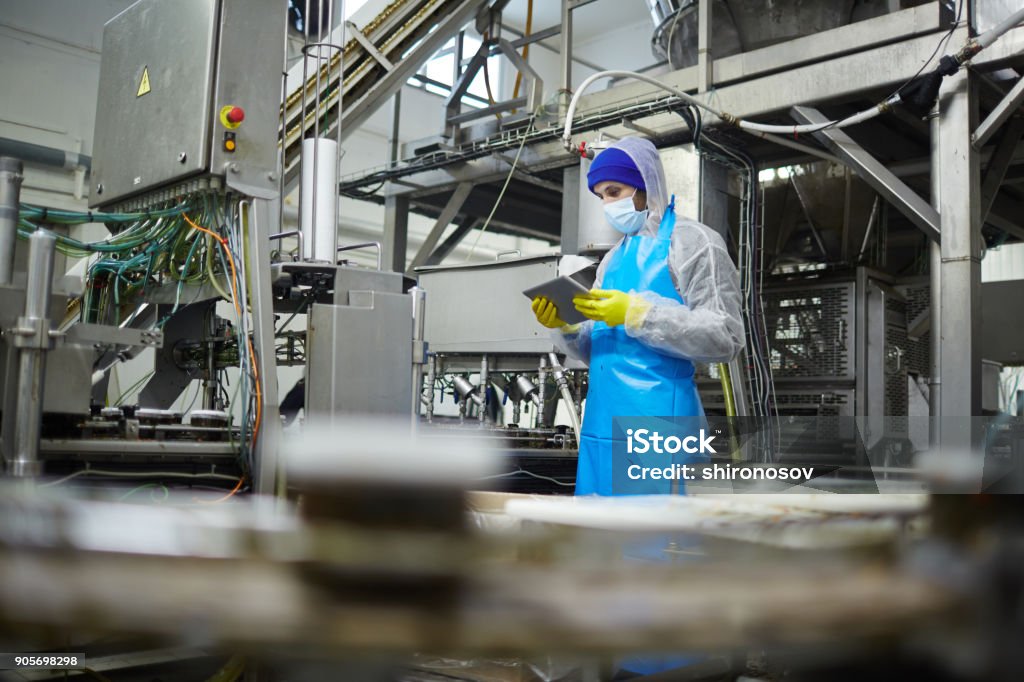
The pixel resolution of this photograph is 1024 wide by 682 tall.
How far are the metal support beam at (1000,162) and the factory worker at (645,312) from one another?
1813mm

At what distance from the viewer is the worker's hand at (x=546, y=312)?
1828 mm

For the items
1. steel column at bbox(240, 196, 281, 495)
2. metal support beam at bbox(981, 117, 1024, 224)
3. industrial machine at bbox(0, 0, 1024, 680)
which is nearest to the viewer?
industrial machine at bbox(0, 0, 1024, 680)

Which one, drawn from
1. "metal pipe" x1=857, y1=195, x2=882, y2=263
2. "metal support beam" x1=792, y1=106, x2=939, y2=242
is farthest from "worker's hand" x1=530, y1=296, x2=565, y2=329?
"metal pipe" x1=857, y1=195, x2=882, y2=263

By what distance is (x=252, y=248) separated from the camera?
5.67 feet

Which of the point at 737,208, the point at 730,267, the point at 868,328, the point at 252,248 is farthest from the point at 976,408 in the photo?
the point at 252,248

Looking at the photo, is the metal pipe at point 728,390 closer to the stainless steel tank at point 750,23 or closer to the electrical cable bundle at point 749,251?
the electrical cable bundle at point 749,251

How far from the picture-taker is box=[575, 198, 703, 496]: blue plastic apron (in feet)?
5.64

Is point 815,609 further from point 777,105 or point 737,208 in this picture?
point 737,208

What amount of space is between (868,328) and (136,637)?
3708mm

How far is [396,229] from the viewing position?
169 inches

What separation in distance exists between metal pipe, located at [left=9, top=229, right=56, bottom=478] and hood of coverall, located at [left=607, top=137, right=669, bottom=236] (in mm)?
1146

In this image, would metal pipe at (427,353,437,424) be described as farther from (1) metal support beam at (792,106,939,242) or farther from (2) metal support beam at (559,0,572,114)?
(1) metal support beam at (792,106,939,242)

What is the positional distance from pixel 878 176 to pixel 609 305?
1.66 meters

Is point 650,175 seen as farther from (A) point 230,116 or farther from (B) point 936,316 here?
(B) point 936,316
